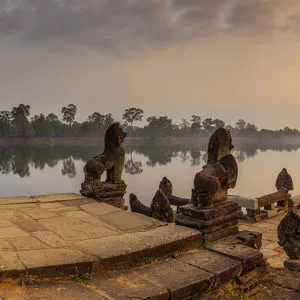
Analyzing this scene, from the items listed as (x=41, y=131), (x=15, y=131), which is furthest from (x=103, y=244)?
(x=15, y=131)

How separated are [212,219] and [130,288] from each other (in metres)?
1.78

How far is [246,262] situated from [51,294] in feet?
7.32

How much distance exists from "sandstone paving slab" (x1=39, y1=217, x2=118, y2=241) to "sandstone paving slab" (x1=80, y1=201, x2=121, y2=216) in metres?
0.56

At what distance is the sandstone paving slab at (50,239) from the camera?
3.95 m

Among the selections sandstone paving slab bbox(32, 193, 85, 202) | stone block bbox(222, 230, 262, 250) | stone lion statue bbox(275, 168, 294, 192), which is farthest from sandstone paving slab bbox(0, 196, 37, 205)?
stone lion statue bbox(275, 168, 294, 192)

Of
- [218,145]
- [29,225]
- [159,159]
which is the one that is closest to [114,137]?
[218,145]

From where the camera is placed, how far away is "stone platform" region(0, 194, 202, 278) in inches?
132

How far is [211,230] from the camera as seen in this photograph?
4555 mm

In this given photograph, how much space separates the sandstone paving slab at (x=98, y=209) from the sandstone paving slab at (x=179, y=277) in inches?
82.4

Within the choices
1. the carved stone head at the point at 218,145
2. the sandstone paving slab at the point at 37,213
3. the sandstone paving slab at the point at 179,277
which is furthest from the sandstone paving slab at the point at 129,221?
the carved stone head at the point at 218,145

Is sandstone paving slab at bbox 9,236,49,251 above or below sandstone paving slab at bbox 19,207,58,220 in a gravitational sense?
above

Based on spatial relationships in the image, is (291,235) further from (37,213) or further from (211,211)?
(37,213)

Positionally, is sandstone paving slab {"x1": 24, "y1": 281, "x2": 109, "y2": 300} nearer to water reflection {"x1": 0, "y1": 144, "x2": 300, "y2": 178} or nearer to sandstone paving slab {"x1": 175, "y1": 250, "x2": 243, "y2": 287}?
sandstone paving slab {"x1": 175, "y1": 250, "x2": 243, "y2": 287}

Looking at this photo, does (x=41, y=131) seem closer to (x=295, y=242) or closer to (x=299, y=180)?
(x=299, y=180)
